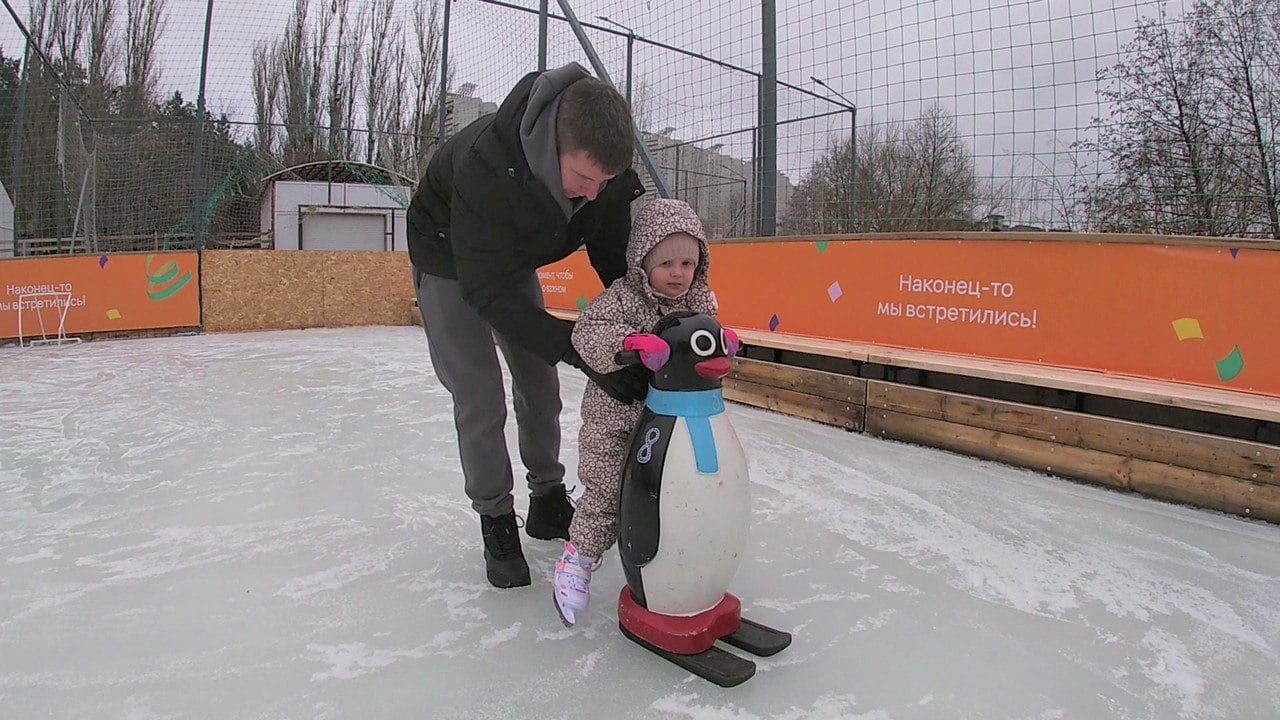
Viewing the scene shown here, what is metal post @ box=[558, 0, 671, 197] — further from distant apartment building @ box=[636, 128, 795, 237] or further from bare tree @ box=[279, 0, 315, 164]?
bare tree @ box=[279, 0, 315, 164]

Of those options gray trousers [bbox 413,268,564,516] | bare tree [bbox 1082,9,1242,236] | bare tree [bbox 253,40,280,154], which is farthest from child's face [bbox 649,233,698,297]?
bare tree [bbox 253,40,280,154]

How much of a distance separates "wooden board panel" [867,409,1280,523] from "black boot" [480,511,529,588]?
1978 mm

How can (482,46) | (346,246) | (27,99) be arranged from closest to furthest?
(482,46), (27,99), (346,246)

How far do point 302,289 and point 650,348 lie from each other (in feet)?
23.6

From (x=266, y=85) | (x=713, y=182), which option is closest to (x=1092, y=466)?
(x=713, y=182)

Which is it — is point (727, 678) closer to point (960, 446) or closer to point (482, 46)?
point (960, 446)

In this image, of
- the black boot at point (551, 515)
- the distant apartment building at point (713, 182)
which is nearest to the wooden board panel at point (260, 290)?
the distant apartment building at point (713, 182)

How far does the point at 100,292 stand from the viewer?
643 centimetres

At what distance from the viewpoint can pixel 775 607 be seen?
1.65 m

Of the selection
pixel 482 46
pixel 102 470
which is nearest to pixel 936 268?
pixel 102 470

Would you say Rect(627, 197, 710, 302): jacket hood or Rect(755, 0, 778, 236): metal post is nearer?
Rect(627, 197, 710, 302): jacket hood

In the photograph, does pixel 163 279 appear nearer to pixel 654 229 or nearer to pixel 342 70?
pixel 654 229

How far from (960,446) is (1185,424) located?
744 millimetres

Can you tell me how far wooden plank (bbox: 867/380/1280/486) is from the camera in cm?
226
